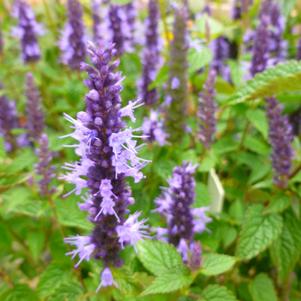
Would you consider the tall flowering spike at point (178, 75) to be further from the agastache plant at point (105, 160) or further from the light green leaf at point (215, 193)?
the agastache plant at point (105, 160)

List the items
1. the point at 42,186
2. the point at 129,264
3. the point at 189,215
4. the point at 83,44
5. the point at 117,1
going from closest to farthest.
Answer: the point at 129,264, the point at 189,215, the point at 42,186, the point at 117,1, the point at 83,44

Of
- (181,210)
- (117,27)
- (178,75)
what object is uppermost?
(117,27)

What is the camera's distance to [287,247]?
1357 millimetres

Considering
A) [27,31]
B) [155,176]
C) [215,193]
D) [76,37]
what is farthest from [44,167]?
[27,31]

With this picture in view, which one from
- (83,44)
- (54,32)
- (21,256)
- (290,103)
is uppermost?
(54,32)

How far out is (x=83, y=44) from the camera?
1847mm

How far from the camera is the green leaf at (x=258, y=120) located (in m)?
1.62

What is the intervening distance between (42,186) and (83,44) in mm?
709

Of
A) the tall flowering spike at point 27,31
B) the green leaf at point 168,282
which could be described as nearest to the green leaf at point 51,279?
the green leaf at point 168,282

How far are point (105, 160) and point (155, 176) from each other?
2.26 ft

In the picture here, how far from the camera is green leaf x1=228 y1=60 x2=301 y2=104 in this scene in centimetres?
108

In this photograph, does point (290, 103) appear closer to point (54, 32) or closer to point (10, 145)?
point (10, 145)

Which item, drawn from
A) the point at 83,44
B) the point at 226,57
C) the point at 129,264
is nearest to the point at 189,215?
the point at 129,264

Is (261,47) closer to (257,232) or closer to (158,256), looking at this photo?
(257,232)
